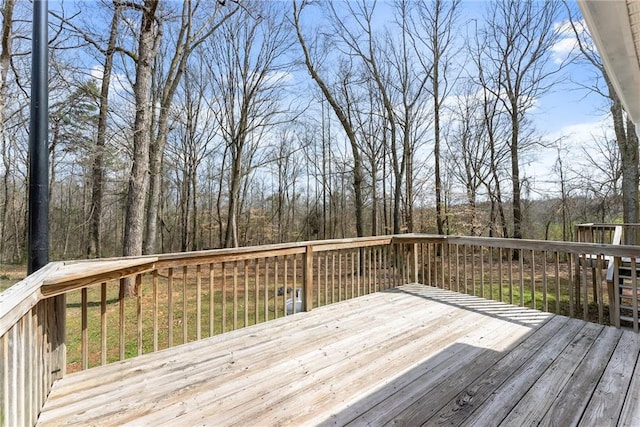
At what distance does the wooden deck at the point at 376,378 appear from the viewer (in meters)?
1.75

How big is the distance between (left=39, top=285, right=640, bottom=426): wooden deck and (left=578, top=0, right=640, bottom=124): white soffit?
2292 mm

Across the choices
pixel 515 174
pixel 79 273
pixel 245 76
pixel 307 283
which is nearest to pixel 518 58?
pixel 515 174

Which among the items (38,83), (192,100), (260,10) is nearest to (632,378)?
(38,83)

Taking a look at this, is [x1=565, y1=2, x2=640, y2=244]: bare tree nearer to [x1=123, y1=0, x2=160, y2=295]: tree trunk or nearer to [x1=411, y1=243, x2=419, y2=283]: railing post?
[x1=411, y1=243, x2=419, y2=283]: railing post

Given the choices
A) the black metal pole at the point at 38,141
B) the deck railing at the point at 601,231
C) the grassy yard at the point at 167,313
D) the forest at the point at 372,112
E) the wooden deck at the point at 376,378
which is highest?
the forest at the point at 372,112

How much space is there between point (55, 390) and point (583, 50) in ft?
44.7

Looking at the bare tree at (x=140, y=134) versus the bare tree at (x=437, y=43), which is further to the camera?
the bare tree at (x=437, y=43)

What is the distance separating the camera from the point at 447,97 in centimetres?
1112

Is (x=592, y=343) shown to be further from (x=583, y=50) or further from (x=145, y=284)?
(x=583, y=50)

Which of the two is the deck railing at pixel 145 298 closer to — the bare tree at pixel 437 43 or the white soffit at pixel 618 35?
the white soffit at pixel 618 35

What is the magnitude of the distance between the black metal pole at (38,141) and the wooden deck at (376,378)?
106 cm

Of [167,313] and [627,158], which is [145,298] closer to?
[167,313]

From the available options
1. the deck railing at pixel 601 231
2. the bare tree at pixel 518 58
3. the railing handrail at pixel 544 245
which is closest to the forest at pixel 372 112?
the bare tree at pixel 518 58

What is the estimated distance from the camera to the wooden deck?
1751 millimetres
